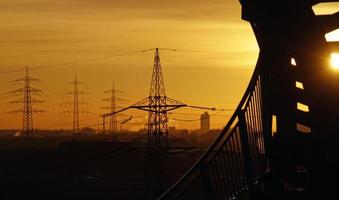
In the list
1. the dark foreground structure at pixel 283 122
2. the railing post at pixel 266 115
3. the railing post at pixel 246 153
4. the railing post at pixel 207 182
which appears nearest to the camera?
the dark foreground structure at pixel 283 122

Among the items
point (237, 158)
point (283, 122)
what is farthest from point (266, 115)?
point (237, 158)

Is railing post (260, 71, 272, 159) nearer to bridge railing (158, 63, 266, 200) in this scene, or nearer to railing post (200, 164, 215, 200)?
bridge railing (158, 63, 266, 200)

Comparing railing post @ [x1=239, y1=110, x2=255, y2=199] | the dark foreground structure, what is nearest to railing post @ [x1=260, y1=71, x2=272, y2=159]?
the dark foreground structure

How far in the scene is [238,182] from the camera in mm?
9945

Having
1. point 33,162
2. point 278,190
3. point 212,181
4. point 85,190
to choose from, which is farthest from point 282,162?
point 33,162

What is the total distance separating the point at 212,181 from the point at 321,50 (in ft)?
9.22

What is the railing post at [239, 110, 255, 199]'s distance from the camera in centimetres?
889

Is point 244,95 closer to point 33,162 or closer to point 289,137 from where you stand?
point 289,137

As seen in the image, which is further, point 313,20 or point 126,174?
point 126,174

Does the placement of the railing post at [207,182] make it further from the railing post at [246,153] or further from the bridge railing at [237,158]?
the railing post at [246,153]

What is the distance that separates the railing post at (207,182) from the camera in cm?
919

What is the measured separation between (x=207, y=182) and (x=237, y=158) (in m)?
0.51

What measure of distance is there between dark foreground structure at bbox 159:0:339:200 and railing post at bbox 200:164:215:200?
1 cm

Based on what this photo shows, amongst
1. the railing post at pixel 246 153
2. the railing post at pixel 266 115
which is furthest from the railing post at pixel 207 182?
the railing post at pixel 266 115
